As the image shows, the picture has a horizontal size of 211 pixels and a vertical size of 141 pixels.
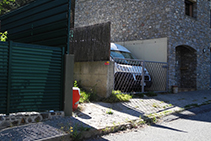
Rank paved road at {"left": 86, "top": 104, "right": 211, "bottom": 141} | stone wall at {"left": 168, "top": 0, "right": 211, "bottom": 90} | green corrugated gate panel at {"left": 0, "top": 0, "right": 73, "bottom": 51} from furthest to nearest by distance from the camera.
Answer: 1. stone wall at {"left": 168, "top": 0, "right": 211, "bottom": 90}
2. green corrugated gate panel at {"left": 0, "top": 0, "right": 73, "bottom": 51}
3. paved road at {"left": 86, "top": 104, "right": 211, "bottom": 141}

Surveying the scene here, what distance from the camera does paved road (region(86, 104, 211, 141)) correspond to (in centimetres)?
448

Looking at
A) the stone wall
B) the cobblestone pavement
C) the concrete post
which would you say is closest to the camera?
the cobblestone pavement

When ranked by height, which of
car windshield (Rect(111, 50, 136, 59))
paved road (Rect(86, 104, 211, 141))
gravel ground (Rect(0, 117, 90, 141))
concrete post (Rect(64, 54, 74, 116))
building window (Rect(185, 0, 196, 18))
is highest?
building window (Rect(185, 0, 196, 18))

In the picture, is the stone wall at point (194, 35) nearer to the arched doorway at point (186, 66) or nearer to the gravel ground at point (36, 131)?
the arched doorway at point (186, 66)

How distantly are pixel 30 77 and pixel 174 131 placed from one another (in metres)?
3.65

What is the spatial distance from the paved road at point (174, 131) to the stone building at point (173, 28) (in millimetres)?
4930

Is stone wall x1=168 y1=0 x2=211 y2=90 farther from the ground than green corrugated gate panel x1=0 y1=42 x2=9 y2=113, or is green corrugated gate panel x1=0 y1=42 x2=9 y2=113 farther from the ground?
stone wall x1=168 y1=0 x2=211 y2=90

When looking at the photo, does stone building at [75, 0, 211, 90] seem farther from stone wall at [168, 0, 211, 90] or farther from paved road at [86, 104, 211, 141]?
paved road at [86, 104, 211, 141]

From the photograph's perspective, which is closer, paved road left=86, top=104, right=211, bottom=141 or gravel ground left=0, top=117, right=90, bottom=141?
gravel ground left=0, top=117, right=90, bottom=141

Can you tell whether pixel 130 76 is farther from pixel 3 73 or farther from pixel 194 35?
pixel 194 35

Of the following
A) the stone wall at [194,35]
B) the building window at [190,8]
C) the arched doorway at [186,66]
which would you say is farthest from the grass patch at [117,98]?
the building window at [190,8]

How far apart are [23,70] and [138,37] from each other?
8.76m

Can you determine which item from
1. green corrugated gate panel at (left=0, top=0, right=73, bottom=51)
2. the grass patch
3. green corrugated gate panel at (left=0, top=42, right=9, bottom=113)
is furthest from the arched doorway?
green corrugated gate panel at (left=0, top=42, right=9, bottom=113)

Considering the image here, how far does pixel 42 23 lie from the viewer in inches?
249
